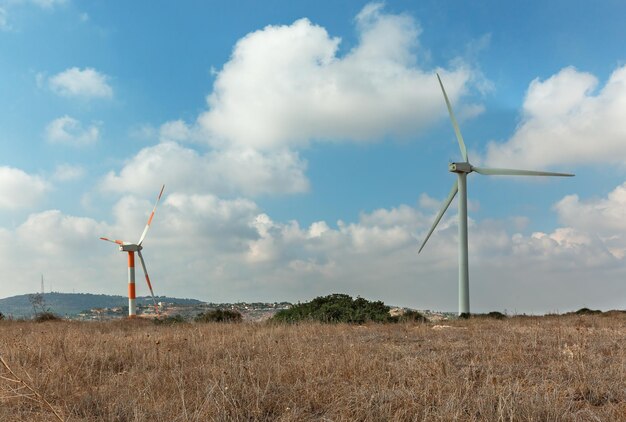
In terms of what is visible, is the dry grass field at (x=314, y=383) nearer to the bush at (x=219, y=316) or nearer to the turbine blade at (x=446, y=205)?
the bush at (x=219, y=316)

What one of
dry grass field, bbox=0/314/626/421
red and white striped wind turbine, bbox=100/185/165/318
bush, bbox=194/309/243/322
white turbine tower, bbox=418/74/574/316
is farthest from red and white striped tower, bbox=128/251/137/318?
dry grass field, bbox=0/314/626/421

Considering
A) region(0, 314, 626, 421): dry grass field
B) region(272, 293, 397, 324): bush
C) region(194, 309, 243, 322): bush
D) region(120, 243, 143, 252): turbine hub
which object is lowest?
region(194, 309, 243, 322): bush

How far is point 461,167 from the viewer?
4606 centimetres

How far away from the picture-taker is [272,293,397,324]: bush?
27047 millimetres

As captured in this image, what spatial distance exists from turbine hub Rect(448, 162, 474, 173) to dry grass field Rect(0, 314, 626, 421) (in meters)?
33.1

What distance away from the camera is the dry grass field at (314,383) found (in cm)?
703

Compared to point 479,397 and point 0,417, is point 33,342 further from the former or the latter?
point 479,397

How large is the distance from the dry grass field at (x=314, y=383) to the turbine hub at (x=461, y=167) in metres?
33.1

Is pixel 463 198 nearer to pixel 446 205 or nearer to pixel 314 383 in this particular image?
pixel 446 205

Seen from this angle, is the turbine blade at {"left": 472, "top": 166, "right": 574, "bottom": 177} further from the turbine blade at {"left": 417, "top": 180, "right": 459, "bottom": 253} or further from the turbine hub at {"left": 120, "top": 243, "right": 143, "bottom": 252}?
the turbine hub at {"left": 120, "top": 243, "right": 143, "bottom": 252}

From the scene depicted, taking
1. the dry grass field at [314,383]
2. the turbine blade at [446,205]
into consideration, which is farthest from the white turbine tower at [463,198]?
the dry grass field at [314,383]

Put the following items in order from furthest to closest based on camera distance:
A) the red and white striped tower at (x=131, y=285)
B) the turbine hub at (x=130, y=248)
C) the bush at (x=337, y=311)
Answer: the turbine hub at (x=130, y=248) < the red and white striped tower at (x=131, y=285) < the bush at (x=337, y=311)

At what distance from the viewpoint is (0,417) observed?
722 cm

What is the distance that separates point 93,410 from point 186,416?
79.9 inches
